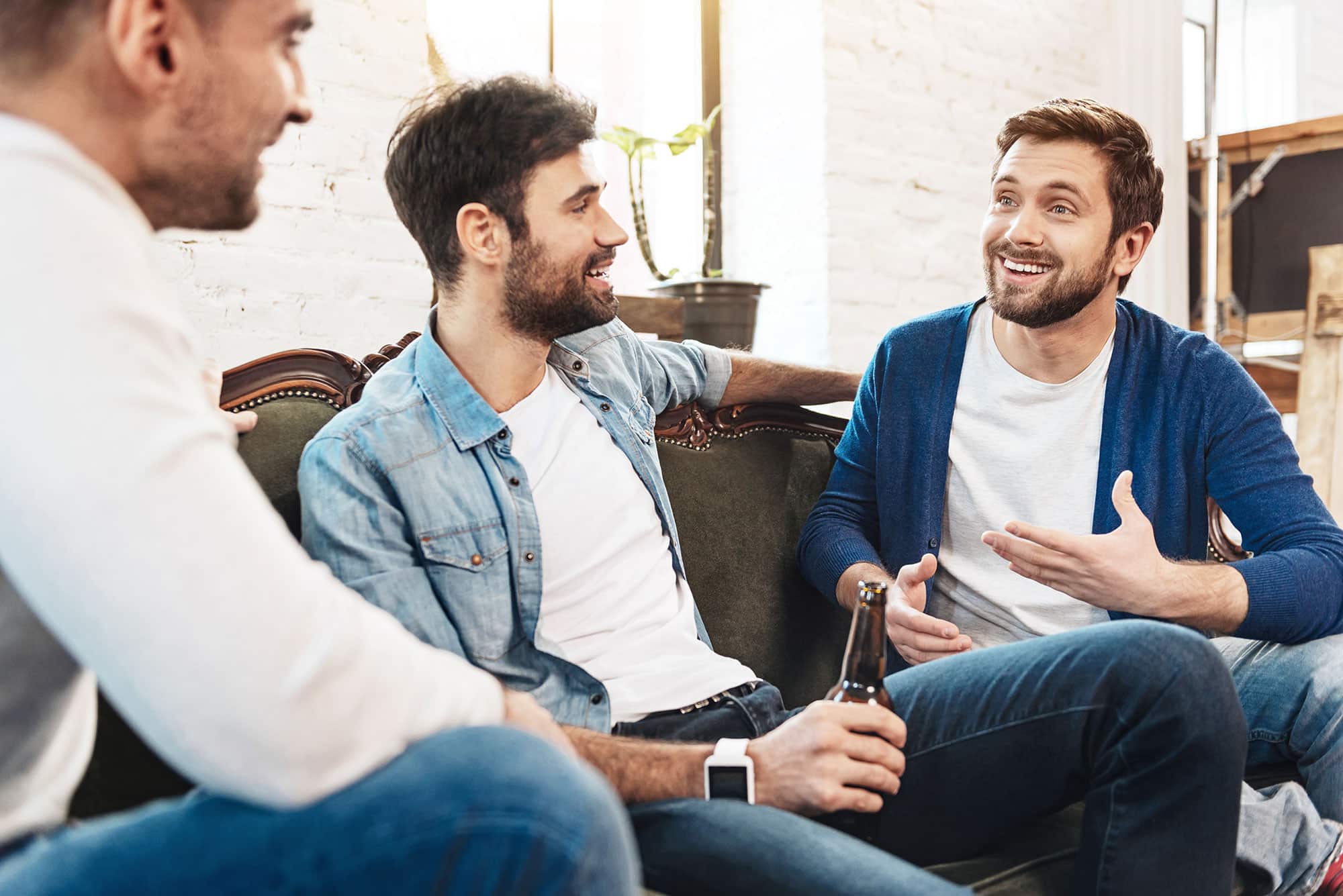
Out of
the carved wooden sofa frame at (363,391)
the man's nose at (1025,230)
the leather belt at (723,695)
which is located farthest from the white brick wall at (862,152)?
the leather belt at (723,695)

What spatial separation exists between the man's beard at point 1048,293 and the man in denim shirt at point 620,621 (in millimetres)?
497

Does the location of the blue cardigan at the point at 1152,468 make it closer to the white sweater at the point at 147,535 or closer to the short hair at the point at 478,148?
the short hair at the point at 478,148

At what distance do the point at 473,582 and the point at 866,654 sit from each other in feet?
1.55

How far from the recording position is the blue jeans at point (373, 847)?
26.4 inches

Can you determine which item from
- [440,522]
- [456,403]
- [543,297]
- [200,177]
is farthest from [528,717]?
[543,297]

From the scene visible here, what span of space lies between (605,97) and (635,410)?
1938 mm

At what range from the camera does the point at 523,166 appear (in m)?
1.63

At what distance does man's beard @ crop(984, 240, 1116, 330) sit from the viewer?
183cm

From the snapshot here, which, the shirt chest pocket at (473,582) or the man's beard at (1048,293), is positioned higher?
the man's beard at (1048,293)

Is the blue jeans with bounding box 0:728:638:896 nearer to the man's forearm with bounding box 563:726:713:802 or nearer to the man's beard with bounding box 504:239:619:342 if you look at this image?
the man's forearm with bounding box 563:726:713:802

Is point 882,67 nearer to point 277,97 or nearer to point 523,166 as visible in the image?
point 523,166

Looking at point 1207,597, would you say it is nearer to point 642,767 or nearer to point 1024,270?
point 1024,270

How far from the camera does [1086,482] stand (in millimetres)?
1788

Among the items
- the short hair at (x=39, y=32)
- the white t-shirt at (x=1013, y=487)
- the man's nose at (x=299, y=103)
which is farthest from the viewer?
the white t-shirt at (x=1013, y=487)
